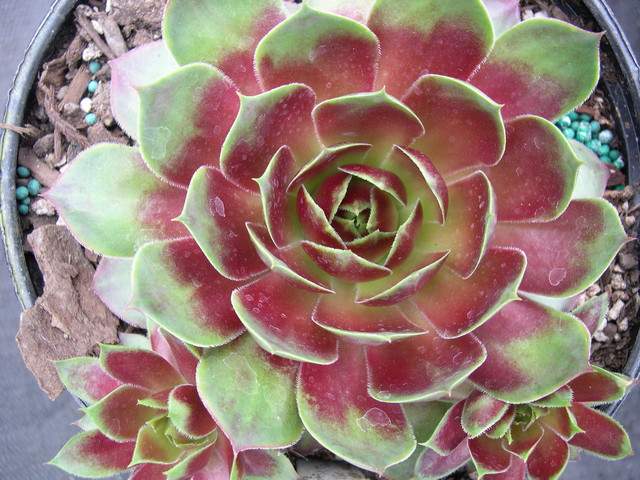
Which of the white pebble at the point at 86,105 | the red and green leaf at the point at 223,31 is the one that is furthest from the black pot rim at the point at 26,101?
the red and green leaf at the point at 223,31

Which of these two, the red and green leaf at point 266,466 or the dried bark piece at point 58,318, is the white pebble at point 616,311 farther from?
the dried bark piece at point 58,318

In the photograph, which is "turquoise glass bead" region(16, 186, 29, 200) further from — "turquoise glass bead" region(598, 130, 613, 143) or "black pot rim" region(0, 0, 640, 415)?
"turquoise glass bead" region(598, 130, 613, 143)

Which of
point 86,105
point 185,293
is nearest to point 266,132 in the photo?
point 185,293

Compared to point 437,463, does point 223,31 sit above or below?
above

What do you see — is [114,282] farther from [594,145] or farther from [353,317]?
[594,145]

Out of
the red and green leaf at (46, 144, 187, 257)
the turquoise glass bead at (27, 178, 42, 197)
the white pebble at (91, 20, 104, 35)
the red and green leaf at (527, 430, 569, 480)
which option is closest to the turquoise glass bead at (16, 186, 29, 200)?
the turquoise glass bead at (27, 178, 42, 197)

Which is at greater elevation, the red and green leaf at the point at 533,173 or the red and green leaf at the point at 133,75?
the red and green leaf at the point at 133,75
